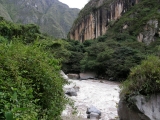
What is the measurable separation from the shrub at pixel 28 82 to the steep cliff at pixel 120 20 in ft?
94.4

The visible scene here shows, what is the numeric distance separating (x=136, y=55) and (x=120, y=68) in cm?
227

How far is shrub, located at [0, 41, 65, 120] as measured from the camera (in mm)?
2166

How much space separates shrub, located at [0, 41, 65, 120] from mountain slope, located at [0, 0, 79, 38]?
233 ft

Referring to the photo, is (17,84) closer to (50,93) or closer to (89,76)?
(50,93)

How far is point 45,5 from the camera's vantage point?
106 m

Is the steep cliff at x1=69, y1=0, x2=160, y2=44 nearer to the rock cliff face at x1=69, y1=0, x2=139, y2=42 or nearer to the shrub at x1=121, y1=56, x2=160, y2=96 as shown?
the rock cliff face at x1=69, y1=0, x2=139, y2=42

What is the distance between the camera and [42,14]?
89625mm

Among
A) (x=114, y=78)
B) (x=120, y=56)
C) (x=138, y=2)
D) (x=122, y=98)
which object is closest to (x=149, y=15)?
(x=138, y=2)

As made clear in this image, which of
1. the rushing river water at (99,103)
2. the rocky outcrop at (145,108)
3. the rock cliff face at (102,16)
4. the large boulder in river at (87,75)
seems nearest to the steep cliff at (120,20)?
the rock cliff face at (102,16)

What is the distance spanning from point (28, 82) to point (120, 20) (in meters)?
36.9

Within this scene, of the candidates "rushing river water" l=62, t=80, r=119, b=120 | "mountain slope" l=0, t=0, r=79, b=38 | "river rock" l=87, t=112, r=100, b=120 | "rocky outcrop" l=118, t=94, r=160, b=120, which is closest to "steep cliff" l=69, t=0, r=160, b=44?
"rushing river water" l=62, t=80, r=119, b=120

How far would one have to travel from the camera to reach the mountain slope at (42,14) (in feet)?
252

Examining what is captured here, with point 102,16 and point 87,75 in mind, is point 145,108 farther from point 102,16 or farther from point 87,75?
point 102,16

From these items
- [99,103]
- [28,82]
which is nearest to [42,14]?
[99,103]
